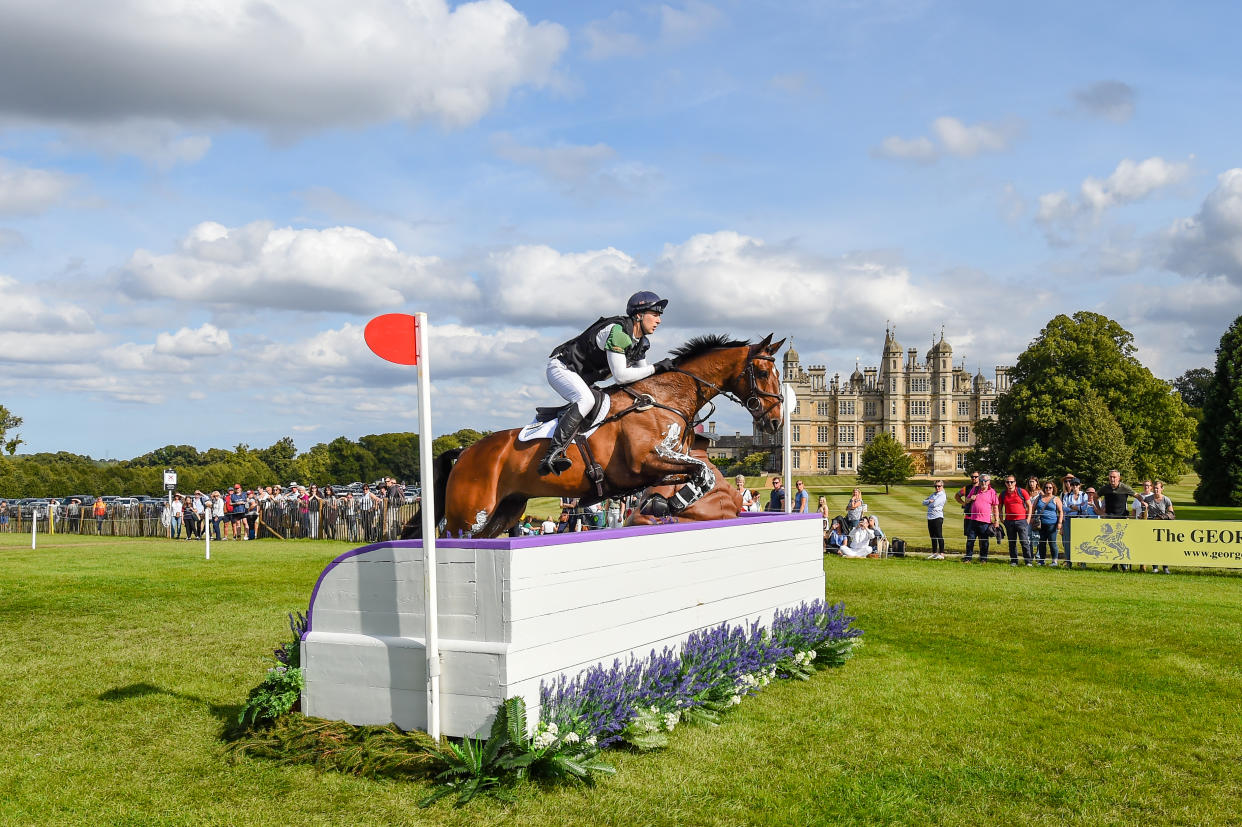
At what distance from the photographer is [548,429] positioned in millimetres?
7594

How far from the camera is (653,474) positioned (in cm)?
736

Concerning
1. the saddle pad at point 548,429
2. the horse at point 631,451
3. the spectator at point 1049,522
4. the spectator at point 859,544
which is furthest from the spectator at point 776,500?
the saddle pad at point 548,429

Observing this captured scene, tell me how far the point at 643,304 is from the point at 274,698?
165 inches

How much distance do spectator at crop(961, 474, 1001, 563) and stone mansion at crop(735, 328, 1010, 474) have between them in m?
96.6

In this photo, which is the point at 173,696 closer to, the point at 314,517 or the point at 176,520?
the point at 314,517

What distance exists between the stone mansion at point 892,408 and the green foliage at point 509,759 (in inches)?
4342

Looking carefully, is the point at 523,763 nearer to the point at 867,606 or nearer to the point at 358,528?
the point at 867,606

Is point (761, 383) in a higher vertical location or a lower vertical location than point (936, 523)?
higher

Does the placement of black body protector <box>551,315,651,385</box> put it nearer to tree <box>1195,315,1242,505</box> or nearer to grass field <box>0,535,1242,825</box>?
grass field <box>0,535,1242,825</box>

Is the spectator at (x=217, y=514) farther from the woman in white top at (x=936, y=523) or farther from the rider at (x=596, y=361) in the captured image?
the rider at (x=596, y=361)

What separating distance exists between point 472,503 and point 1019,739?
456 centimetres

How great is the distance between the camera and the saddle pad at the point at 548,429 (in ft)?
24.4

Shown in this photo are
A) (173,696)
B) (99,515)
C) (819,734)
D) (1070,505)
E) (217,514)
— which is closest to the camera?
(819,734)

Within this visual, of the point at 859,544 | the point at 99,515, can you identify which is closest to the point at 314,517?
the point at 99,515
